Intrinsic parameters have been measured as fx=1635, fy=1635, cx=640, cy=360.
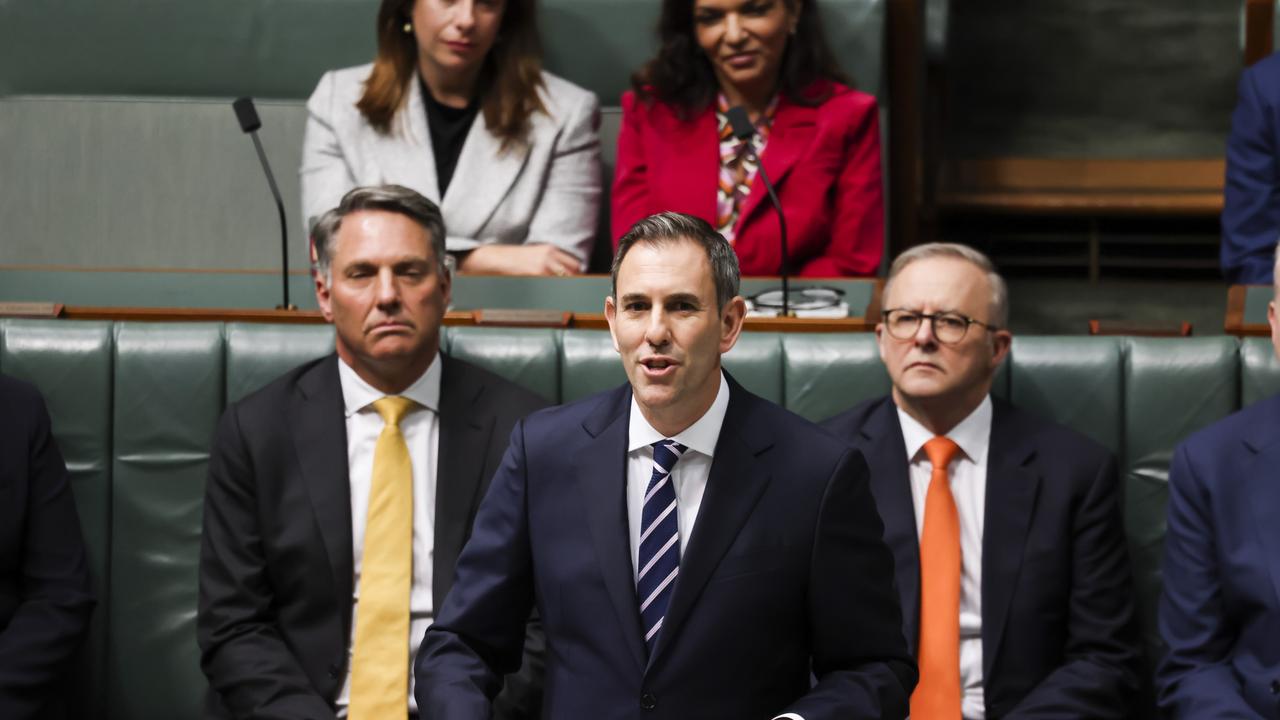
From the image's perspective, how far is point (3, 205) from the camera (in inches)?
133

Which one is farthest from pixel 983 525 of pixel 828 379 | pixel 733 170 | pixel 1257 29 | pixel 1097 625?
pixel 1257 29

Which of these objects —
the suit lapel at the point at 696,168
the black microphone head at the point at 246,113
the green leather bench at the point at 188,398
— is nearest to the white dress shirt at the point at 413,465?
the green leather bench at the point at 188,398

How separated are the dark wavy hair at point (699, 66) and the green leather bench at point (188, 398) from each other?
907 mm

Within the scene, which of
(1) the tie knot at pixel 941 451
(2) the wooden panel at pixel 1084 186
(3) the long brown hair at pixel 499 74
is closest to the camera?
(1) the tie knot at pixel 941 451

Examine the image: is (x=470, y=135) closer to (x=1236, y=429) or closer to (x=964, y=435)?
(x=964, y=435)

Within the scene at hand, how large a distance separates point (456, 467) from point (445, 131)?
45.1 inches

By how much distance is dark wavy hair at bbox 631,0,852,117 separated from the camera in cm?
292

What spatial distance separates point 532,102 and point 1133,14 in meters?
1.89

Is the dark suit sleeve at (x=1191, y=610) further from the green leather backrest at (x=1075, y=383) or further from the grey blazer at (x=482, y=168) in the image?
the grey blazer at (x=482, y=168)

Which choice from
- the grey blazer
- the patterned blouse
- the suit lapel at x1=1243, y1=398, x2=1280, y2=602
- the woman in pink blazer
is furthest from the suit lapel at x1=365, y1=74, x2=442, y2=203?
the suit lapel at x1=1243, y1=398, x2=1280, y2=602

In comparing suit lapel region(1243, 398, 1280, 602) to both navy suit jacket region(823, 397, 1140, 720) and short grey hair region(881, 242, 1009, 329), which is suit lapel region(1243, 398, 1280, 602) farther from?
short grey hair region(881, 242, 1009, 329)

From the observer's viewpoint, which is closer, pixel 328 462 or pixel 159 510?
pixel 328 462

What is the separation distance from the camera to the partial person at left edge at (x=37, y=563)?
1.91 m

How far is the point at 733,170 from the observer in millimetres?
2900
